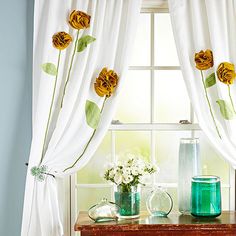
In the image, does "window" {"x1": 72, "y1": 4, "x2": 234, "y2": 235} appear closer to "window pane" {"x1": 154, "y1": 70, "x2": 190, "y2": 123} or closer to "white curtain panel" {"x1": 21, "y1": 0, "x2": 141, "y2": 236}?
"window pane" {"x1": 154, "y1": 70, "x2": 190, "y2": 123}

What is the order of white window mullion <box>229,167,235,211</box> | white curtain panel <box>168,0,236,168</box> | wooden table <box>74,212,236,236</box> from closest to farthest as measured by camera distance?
1. wooden table <box>74,212,236,236</box>
2. white curtain panel <box>168,0,236,168</box>
3. white window mullion <box>229,167,235,211</box>

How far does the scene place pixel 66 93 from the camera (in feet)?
10.7

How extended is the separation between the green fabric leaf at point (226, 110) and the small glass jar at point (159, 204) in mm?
594

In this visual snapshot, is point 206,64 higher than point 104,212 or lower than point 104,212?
higher

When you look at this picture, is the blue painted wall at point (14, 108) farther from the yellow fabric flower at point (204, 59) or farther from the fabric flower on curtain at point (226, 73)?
the fabric flower on curtain at point (226, 73)

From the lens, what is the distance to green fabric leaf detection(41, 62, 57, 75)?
3.25 meters

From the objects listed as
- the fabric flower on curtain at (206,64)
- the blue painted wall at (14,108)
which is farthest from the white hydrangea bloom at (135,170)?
the blue painted wall at (14,108)

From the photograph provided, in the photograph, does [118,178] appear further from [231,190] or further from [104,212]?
[231,190]

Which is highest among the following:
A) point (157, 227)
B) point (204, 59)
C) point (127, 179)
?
point (204, 59)

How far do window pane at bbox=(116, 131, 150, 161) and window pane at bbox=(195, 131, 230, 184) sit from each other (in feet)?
1.11

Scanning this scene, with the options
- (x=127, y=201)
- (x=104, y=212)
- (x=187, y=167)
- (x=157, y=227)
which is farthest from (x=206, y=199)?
(x=104, y=212)

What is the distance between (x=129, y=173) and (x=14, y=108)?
0.81m

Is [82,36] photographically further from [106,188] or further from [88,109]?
[106,188]

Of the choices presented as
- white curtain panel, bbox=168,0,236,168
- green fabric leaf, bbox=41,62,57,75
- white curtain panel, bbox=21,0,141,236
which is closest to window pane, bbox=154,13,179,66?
white curtain panel, bbox=168,0,236,168
